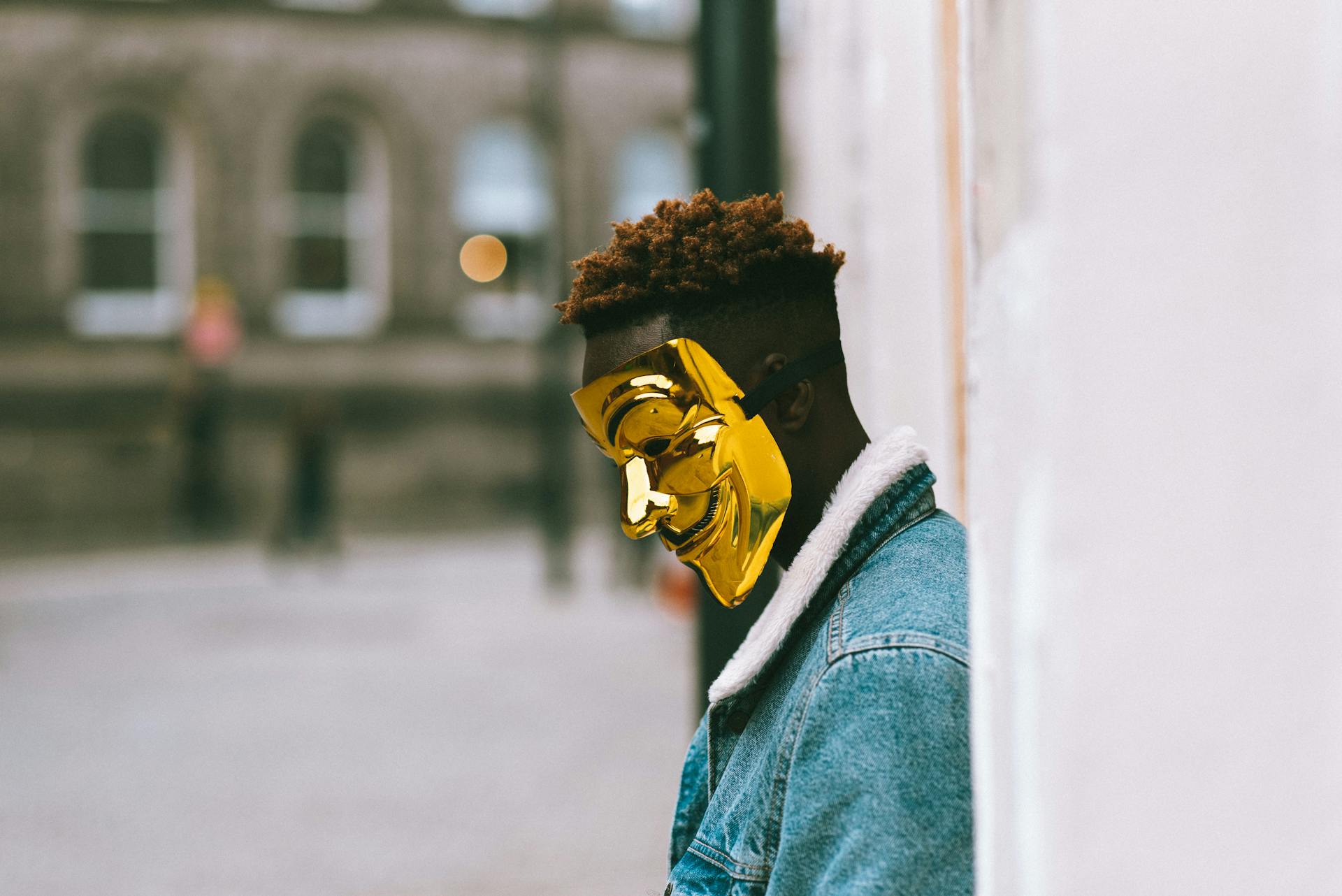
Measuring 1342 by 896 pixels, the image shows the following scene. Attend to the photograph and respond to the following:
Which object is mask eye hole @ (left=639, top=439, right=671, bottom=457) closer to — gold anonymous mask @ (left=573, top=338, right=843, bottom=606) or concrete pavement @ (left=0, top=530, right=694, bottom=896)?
gold anonymous mask @ (left=573, top=338, right=843, bottom=606)

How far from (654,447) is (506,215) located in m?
19.5

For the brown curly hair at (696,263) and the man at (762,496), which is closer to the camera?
the man at (762,496)

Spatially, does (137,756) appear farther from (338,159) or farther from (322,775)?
(338,159)

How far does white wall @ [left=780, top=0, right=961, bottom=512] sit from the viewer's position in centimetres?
338

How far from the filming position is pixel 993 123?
4.03ft

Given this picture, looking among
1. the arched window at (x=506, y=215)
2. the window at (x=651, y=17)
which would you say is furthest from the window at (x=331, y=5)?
the window at (x=651, y=17)

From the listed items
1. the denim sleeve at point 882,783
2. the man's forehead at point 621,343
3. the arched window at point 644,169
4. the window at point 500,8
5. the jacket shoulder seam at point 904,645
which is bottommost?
the denim sleeve at point 882,783

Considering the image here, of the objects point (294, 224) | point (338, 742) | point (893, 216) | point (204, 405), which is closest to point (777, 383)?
point (893, 216)

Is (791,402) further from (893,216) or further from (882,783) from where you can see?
(893,216)

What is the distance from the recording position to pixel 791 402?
1500 mm

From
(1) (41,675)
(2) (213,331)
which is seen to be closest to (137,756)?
(1) (41,675)

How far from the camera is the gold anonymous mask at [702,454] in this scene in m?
1.49

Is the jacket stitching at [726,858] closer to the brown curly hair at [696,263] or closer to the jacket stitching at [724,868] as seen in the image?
the jacket stitching at [724,868]

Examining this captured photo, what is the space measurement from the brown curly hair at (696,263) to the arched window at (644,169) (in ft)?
64.8
